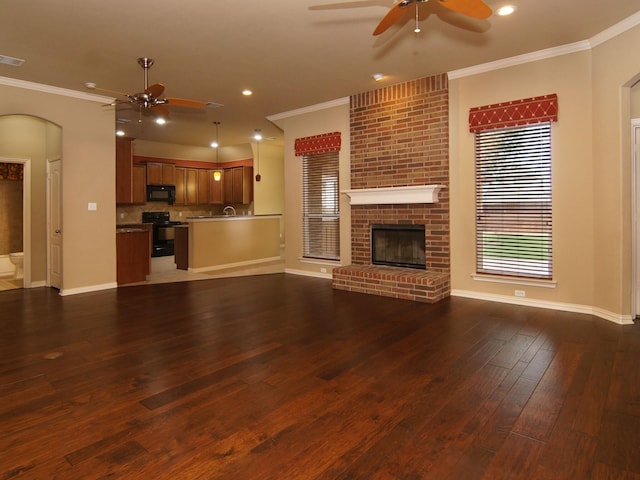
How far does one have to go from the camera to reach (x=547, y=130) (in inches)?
179

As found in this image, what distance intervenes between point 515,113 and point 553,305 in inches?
89.4

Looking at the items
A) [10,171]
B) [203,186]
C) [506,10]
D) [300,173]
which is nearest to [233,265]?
[300,173]

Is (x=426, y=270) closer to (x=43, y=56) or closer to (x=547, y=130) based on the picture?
(x=547, y=130)

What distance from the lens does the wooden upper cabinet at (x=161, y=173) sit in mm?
9875

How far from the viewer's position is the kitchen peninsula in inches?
303

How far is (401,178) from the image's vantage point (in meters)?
5.75

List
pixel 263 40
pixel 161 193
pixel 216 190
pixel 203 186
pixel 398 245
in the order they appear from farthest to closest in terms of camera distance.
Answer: pixel 216 190 → pixel 203 186 → pixel 161 193 → pixel 398 245 → pixel 263 40

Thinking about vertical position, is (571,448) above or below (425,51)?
below

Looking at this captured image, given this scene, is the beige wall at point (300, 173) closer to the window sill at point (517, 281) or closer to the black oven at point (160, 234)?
the window sill at point (517, 281)

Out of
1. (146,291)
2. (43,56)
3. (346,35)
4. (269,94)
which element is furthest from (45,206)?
(346,35)

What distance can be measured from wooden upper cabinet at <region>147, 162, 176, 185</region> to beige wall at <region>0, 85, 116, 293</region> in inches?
139

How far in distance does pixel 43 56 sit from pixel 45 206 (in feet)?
9.22

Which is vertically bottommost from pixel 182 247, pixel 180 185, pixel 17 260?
pixel 17 260

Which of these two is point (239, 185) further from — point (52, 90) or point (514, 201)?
point (514, 201)
